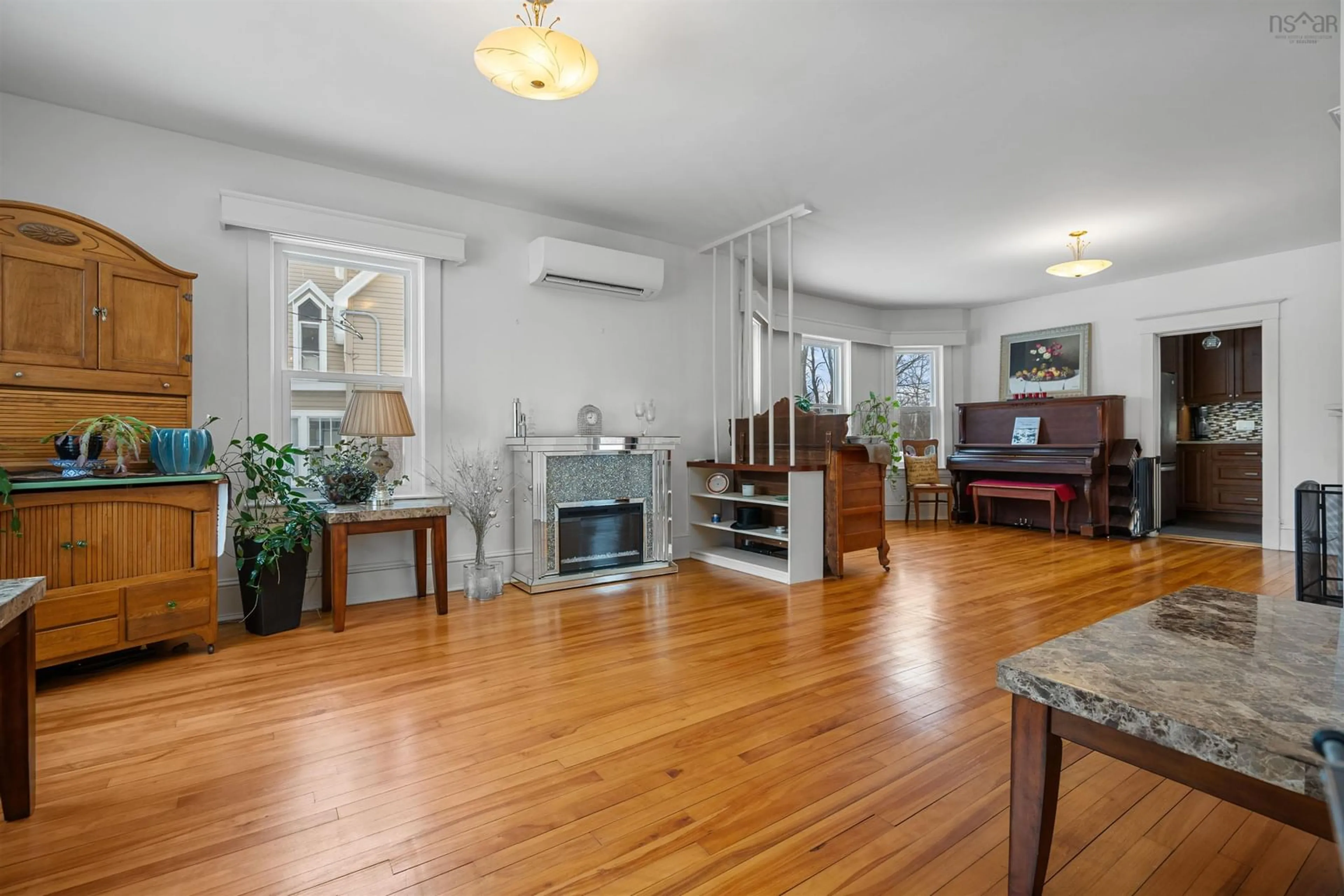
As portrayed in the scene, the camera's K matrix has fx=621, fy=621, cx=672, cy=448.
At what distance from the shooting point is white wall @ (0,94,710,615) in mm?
3186

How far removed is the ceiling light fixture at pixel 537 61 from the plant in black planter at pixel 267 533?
7.36 feet

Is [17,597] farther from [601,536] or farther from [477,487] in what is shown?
[601,536]

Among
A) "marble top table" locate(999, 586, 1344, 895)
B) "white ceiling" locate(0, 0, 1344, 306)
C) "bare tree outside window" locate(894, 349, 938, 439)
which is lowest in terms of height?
"marble top table" locate(999, 586, 1344, 895)

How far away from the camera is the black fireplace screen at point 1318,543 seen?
318 centimetres

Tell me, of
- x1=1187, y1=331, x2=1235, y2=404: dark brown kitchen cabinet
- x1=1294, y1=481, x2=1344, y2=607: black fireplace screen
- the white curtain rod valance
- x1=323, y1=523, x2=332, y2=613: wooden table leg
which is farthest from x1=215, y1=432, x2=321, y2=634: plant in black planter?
x1=1187, y1=331, x2=1235, y2=404: dark brown kitchen cabinet

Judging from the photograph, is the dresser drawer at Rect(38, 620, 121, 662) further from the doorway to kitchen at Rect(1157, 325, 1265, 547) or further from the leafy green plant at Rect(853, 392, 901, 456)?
the doorway to kitchen at Rect(1157, 325, 1265, 547)

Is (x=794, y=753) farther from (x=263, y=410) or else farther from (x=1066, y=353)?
(x=1066, y=353)

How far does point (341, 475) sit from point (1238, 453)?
9.43 metres

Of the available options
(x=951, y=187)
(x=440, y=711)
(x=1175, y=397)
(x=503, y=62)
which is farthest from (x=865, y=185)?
(x=1175, y=397)

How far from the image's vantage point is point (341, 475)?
356cm

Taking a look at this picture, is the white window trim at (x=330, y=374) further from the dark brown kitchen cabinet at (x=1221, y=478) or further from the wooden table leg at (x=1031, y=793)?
the dark brown kitchen cabinet at (x=1221, y=478)

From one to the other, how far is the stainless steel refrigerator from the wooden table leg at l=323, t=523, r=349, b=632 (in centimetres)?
812

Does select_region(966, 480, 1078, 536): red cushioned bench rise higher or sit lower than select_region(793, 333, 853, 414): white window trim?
lower

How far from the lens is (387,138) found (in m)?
3.47
